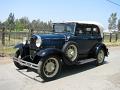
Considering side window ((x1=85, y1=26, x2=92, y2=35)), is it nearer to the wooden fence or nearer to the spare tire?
the spare tire

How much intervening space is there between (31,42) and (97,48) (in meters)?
3.31

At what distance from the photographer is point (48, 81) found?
7.41 m

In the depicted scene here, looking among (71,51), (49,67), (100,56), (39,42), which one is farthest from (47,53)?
(100,56)

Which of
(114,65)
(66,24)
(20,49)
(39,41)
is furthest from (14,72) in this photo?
(114,65)

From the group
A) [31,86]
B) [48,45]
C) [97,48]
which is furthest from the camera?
[97,48]

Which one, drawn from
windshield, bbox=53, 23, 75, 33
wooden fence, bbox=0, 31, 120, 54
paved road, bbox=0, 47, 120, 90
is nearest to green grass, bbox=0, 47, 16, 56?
wooden fence, bbox=0, 31, 120, 54

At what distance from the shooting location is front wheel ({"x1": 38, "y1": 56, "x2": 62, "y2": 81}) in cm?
724

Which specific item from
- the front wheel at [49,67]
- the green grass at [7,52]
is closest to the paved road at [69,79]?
the front wheel at [49,67]

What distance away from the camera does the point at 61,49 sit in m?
8.37

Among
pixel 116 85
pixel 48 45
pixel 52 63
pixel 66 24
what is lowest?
pixel 116 85

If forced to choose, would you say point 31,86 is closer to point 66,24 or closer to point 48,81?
point 48,81

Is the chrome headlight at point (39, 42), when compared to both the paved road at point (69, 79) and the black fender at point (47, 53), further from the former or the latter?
the paved road at point (69, 79)

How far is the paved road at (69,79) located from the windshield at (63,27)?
1.63 m

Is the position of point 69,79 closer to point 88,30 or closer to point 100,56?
point 88,30
